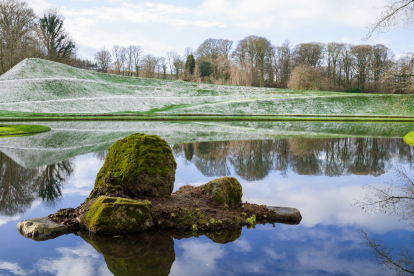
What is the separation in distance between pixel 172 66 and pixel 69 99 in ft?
196

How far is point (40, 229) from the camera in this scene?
6.35 metres

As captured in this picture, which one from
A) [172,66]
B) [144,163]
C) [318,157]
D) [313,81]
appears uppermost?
[172,66]

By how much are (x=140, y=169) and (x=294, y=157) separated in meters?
9.01

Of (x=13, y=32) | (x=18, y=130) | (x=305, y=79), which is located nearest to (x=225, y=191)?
(x=18, y=130)

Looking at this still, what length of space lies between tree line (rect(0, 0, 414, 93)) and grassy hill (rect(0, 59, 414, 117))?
6393 millimetres

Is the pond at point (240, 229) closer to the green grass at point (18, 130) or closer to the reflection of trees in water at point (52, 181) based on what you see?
the reflection of trees in water at point (52, 181)

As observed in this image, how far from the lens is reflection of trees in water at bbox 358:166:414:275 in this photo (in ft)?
17.3

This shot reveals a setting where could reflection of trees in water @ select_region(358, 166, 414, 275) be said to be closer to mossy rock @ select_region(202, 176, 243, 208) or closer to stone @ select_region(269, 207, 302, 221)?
stone @ select_region(269, 207, 302, 221)

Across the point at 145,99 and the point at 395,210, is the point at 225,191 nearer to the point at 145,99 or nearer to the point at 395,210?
the point at 395,210

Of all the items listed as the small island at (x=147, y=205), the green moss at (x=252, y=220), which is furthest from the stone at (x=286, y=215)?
the green moss at (x=252, y=220)

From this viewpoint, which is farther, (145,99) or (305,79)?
(305,79)

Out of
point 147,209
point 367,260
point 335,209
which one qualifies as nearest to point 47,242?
point 147,209

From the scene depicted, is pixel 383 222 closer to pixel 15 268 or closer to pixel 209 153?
pixel 15 268

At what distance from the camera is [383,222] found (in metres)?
7.11
